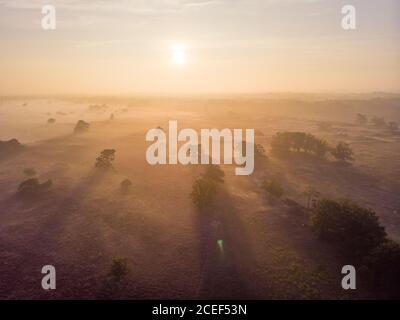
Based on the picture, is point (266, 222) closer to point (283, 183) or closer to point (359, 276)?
point (359, 276)

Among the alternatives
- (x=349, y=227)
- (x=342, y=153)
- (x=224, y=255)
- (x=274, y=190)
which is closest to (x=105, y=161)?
(x=274, y=190)

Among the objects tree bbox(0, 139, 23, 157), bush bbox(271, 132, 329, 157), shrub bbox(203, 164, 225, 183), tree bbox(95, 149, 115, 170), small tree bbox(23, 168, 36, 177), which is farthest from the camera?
bush bbox(271, 132, 329, 157)

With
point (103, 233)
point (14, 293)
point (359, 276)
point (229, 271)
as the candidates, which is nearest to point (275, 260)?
point (229, 271)

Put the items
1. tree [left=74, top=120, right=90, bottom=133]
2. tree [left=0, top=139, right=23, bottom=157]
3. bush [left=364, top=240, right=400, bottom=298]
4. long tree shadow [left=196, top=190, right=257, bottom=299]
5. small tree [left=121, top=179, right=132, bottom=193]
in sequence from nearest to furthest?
bush [left=364, top=240, right=400, bottom=298] < long tree shadow [left=196, top=190, right=257, bottom=299] < small tree [left=121, top=179, right=132, bottom=193] < tree [left=0, top=139, right=23, bottom=157] < tree [left=74, top=120, right=90, bottom=133]

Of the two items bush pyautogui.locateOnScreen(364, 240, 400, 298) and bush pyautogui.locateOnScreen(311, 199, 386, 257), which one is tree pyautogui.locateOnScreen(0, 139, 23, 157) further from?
bush pyautogui.locateOnScreen(364, 240, 400, 298)

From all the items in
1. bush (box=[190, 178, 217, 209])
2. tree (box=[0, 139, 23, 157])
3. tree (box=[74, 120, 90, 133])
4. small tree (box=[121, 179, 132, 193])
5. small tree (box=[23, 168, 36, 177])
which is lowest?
bush (box=[190, 178, 217, 209])

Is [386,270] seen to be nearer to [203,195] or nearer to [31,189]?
[203,195]

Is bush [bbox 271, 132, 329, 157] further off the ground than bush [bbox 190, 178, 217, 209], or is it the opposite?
bush [bbox 271, 132, 329, 157]

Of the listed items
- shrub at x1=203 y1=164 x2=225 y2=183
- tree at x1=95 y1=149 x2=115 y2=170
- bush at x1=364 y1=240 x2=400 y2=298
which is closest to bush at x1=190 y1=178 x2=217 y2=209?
shrub at x1=203 y1=164 x2=225 y2=183
